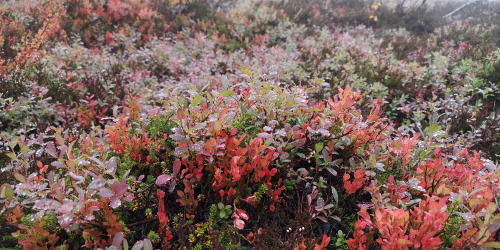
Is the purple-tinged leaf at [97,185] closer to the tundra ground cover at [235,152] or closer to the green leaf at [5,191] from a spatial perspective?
the tundra ground cover at [235,152]

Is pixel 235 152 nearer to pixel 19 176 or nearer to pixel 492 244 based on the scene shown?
pixel 19 176

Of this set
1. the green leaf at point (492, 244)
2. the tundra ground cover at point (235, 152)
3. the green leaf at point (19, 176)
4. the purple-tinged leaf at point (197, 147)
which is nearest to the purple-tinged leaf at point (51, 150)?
the tundra ground cover at point (235, 152)

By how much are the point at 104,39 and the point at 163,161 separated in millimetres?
6157

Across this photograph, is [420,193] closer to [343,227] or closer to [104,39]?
[343,227]

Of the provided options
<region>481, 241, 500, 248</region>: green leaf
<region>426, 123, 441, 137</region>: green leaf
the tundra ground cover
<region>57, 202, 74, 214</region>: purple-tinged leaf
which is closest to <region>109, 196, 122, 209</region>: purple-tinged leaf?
the tundra ground cover

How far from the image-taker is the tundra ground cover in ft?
4.42

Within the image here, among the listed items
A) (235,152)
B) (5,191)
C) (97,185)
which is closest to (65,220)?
(97,185)

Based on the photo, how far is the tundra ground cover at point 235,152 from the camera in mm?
1347

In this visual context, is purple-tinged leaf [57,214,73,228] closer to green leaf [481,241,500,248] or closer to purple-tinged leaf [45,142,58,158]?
purple-tinged leaf [45,142,58,158]

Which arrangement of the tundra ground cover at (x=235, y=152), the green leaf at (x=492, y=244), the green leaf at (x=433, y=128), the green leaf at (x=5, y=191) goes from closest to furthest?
the green leaf at (x=492, y=244)
the green leaf at (x=5, y=191)
the tundra ground cover at (x=235, y=152)
the green leaf at (x=433, y=128)

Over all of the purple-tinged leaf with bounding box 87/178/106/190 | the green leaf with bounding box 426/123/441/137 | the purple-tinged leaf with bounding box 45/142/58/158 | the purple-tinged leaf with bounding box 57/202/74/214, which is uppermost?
the green leaf with bounding box 426/123/441/137

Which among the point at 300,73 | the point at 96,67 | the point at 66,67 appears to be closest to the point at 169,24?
the point at 96,67

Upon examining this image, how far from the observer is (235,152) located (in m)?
1.57

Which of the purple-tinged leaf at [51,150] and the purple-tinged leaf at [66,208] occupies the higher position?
the purple-tinged leaf at [66,208]
